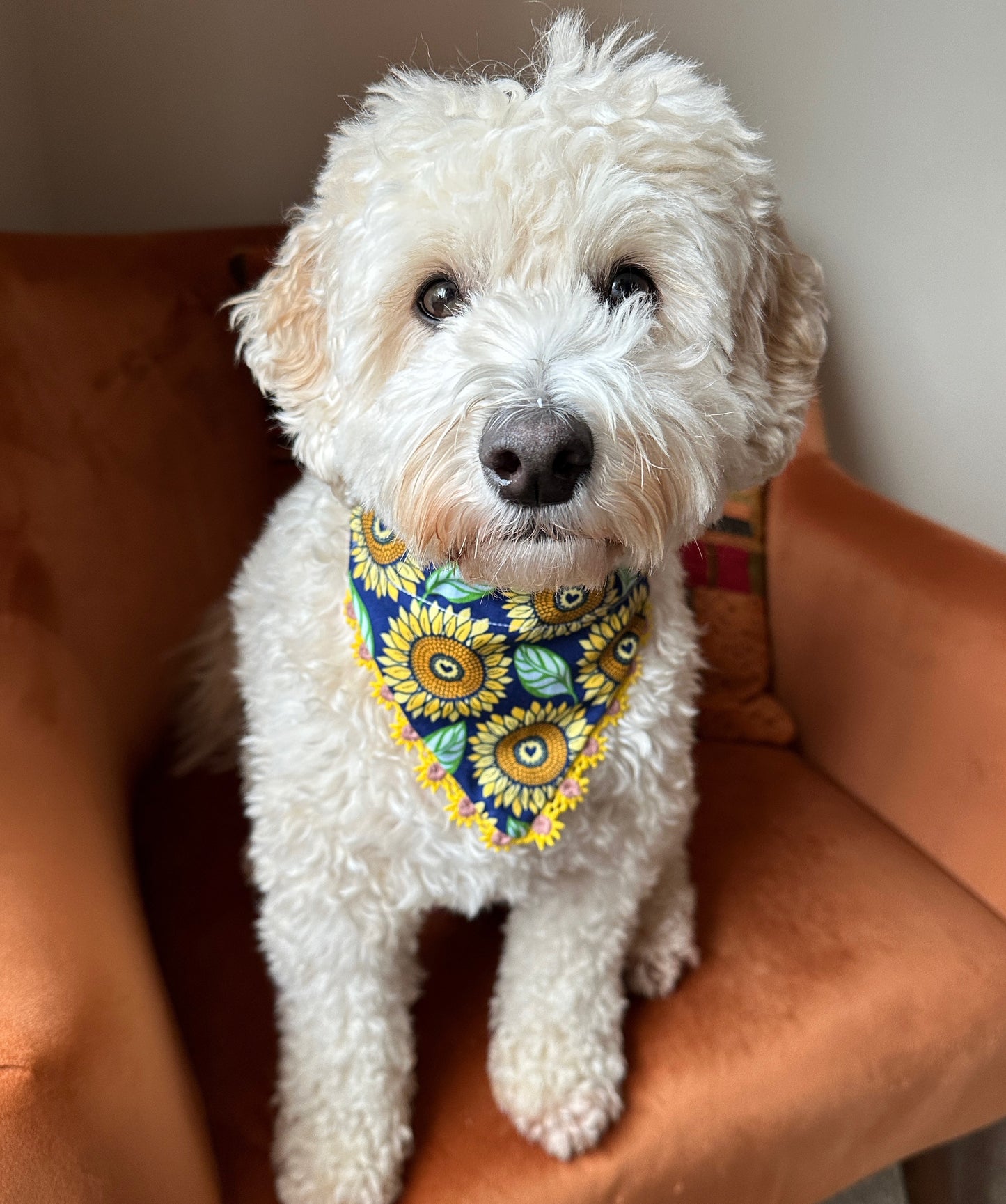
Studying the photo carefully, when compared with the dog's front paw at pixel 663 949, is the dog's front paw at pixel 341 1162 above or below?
below

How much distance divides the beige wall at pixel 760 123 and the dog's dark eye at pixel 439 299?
2.77ft

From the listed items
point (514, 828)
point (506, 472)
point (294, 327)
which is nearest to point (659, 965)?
point (514, 828)

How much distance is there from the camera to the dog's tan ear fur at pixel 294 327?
0.89m

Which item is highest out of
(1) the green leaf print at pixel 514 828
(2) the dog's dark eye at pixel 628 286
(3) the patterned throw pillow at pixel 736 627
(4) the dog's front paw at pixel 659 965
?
(2) the dog's dark eye at pixel 628 286

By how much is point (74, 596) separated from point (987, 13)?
56.9 inches

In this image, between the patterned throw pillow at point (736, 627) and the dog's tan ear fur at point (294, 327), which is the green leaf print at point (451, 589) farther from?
the patterned throw pillow at point (736, 627)

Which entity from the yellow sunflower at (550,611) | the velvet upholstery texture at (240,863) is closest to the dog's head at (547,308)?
the yellow sunflower at (550,611)

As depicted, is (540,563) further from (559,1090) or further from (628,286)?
(559,1090)

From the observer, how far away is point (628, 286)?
82 cm

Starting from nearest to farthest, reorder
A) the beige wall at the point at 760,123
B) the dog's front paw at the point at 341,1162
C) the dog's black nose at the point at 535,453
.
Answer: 1. the dog's black nose at the point at 535,453
2. the dog's front paw at the point at 341,1162
3. the beige wall at the point at 760,123

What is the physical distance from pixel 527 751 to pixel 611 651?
0.43 ft

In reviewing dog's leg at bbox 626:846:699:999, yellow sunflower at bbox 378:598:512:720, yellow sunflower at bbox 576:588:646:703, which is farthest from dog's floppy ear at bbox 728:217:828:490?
dog's leg at bbox 626:846:699:999

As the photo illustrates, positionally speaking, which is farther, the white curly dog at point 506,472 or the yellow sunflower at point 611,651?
the yellow sunflower at point 611,651

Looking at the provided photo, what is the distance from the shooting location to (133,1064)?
77 centimetres
